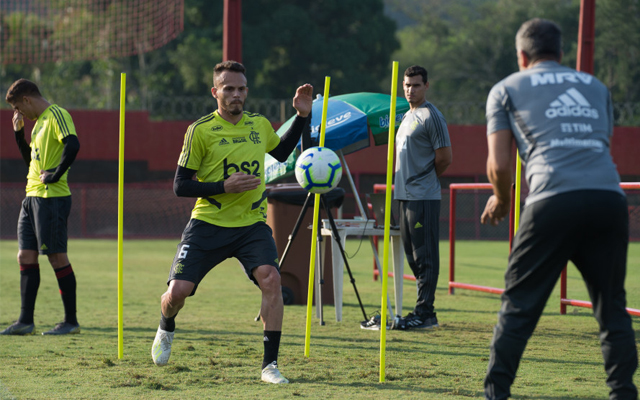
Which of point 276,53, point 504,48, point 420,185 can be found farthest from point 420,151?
point 504,48

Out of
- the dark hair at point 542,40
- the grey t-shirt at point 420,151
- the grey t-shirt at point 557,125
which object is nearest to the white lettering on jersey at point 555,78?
the grey t-shirt at point 557,125

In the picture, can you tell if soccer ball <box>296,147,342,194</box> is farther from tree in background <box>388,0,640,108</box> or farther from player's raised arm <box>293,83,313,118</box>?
tree in background <box>388,0,640,108</box>

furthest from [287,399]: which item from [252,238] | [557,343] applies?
[557,343]

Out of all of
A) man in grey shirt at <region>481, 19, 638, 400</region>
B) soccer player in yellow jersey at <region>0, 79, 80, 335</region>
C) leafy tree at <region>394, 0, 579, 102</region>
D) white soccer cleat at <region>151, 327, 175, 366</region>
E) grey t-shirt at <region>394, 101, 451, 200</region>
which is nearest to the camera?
man in grey shirt at <region>481, 19, 638, 400</region>

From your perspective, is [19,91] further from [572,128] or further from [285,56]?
[285,56]

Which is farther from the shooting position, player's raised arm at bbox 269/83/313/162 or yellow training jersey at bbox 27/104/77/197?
yellow training jersey at bbox 27/104/77/197

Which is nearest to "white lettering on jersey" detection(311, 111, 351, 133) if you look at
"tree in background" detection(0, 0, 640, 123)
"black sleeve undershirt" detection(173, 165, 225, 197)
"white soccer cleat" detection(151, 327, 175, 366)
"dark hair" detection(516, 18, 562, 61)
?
"black sleeve undershirt" detection(173, 165, 225, 197)

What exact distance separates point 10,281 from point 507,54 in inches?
1522

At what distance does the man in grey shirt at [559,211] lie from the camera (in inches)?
142

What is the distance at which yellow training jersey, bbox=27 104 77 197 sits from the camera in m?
6.53

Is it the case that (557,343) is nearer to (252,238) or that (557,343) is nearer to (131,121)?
(252,238)

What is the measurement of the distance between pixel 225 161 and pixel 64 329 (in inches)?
102

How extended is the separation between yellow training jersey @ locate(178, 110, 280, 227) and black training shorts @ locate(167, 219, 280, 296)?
0.06 metres

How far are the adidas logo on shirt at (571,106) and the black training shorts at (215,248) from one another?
213 cm
